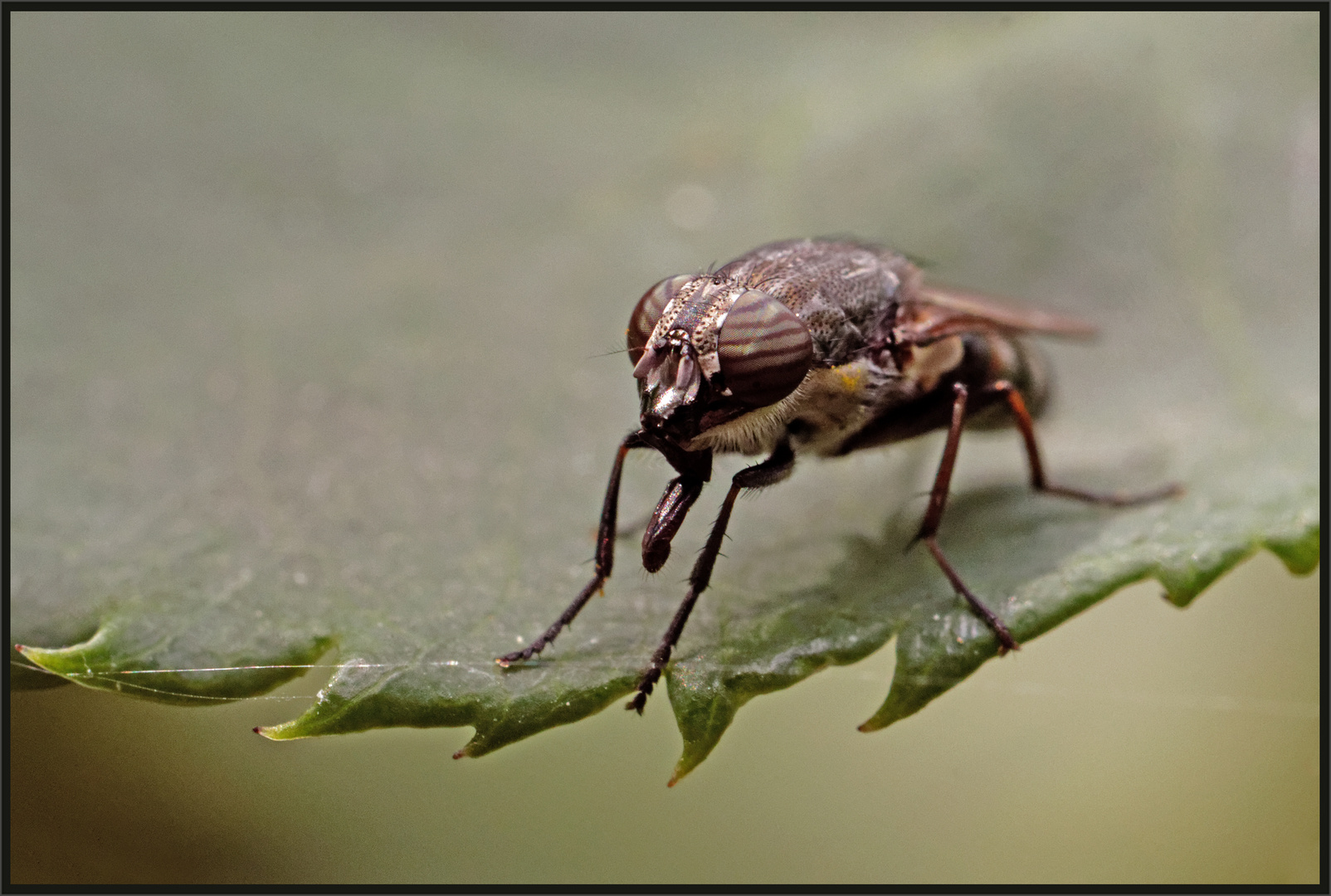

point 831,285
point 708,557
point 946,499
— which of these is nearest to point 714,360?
point 708,557

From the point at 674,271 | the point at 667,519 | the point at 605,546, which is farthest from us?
the point at 674,271

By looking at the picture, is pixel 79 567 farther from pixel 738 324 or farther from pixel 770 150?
pixel 770 150

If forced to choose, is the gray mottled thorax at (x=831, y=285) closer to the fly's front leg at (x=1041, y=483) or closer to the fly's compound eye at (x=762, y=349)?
the fly's compound eye at (x=762, y=349)

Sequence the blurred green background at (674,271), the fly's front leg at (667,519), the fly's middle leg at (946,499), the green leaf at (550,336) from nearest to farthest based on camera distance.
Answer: the fly's front leg at (667,519), the green leaf at (550,336), the fly's middle leg at (946,499), the blurred green background at (674,271)

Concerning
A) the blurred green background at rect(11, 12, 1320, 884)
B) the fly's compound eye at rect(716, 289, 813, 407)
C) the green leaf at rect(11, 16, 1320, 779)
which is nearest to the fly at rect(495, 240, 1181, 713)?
the fly's compound eye at rect(716, 289, 813, 407)

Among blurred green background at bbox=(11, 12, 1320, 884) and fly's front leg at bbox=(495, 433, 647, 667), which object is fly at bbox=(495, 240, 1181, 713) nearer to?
fly's front leg at bbox=(495, 433, 647, 667)

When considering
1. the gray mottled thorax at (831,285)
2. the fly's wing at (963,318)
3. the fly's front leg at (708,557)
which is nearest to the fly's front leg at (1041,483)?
the fly's wing at (963,318)

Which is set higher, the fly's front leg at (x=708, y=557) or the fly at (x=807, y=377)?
the fly at (x=807, y=377)

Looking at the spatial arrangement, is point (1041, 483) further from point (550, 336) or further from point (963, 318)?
point (550, 336)
